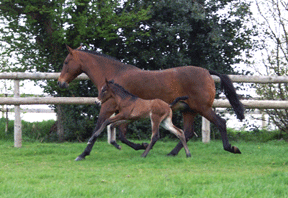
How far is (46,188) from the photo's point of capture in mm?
3857

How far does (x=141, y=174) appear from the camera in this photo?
4.81 meters

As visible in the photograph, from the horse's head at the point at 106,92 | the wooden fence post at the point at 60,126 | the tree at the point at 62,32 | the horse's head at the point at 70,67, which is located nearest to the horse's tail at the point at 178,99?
the horse's head at the point at 106,92

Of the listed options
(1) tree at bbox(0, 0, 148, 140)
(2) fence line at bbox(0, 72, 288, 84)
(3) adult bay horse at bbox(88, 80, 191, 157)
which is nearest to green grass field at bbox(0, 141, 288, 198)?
(3) adult bay horse at bbox(88, 80, 191, 157)

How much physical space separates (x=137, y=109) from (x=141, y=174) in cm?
154

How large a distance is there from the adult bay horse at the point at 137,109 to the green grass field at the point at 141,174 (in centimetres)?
50

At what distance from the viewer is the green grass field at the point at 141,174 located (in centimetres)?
375

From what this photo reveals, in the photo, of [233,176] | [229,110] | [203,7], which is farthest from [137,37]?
[233,176]

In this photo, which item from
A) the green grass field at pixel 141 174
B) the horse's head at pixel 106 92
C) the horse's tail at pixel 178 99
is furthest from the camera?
the horse's head at pixel 106 92

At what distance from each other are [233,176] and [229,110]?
5719 millimetres

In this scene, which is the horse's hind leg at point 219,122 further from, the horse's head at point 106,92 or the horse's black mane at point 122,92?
the horse's head at point 106,92

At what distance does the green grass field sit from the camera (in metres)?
3.75

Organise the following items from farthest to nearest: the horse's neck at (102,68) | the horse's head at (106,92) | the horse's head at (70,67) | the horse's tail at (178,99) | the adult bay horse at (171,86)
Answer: the horse's head at (70,67)
the horse's neck at (102,68)
the adult bay horse at (171,86)
the horse's head at (106,92)
the horse's tail at (178,99)

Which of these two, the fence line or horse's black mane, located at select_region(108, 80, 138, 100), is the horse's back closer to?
horse's black mane, located at select_region(108, 80, 138, 100)

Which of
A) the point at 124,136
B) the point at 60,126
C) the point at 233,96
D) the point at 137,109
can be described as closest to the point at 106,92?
the point at 137,109
